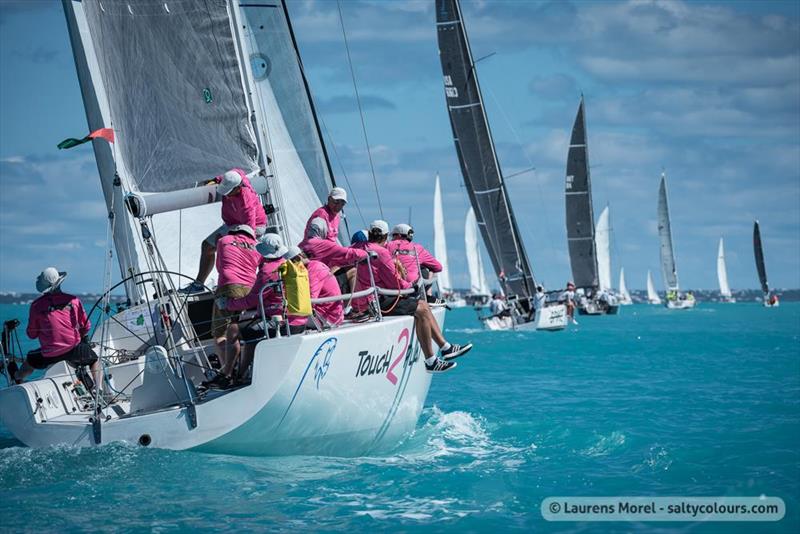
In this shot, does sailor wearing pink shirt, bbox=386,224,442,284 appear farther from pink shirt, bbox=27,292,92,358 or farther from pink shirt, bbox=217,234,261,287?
pink shirt, bbox=27,292,92,358

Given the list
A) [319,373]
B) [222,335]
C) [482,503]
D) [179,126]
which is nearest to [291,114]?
[179,126]

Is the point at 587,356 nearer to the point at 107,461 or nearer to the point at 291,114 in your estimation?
the point at 291,114

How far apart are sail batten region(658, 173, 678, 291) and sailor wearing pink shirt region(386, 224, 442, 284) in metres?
63.9

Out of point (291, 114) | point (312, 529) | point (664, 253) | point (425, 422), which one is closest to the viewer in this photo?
point (312, 529)

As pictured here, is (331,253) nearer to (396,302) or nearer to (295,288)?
(396,302)

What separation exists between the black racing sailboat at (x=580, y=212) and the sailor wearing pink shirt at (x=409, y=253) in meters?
36.9

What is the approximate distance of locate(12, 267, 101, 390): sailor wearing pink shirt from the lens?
9.59 metres

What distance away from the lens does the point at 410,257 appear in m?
10.5

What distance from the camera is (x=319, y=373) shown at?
835cm

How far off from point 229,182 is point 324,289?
1442mm

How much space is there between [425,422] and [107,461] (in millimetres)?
4685

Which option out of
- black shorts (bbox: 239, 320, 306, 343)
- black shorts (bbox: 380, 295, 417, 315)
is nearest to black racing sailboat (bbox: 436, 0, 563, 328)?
black shorts (bbox: 380, 295, 417, 315)

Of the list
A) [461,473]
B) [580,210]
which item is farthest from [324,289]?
[580,210]

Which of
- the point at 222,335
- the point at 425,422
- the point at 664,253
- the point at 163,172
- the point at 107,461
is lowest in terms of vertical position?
the point at 664,253
